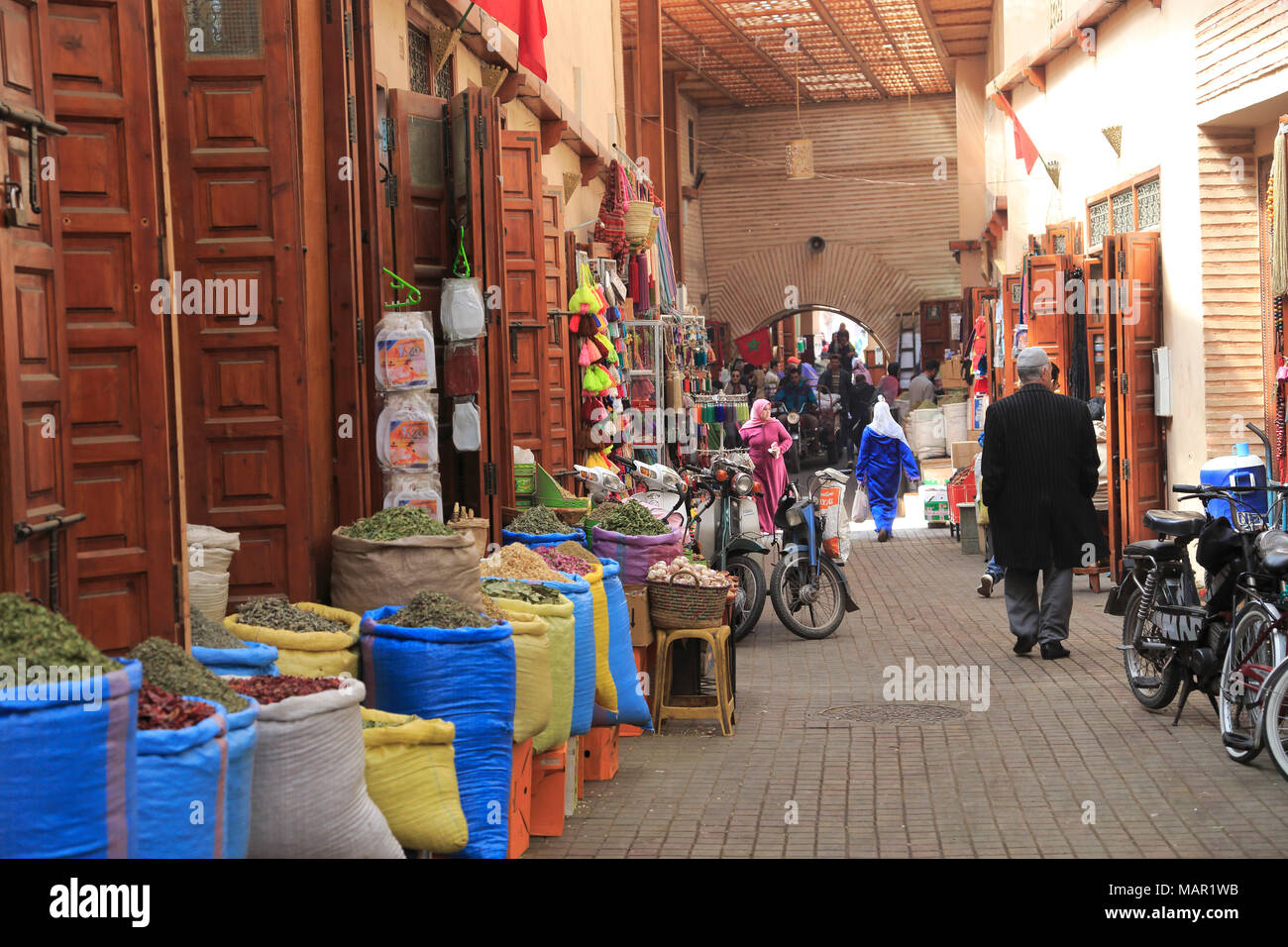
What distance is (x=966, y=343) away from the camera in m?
24.6

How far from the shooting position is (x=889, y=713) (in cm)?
798

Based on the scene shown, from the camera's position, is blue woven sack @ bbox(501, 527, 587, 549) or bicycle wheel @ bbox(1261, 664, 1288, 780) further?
blue woven sack @ bbox(501, 527, 587, 549)

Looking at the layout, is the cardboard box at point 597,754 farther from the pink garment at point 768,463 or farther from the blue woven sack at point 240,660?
the pink garment at point 768,463

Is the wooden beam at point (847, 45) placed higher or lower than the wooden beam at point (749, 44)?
lower

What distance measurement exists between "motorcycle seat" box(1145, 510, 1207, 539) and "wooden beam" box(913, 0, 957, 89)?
16.0 meters

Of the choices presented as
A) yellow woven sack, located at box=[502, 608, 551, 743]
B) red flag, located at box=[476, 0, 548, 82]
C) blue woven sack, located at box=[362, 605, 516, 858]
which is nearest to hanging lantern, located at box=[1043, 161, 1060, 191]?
red flag, located at box=[476, 0, 548, 82]

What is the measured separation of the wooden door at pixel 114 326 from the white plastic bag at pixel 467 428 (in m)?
3.14

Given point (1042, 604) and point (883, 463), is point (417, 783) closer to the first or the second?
point (1042, 604)

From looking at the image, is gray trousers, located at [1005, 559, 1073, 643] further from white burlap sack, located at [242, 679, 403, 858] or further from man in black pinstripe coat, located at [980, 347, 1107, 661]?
white burlap sack, located at [242, 679, 403, 858]

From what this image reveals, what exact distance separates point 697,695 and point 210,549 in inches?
122

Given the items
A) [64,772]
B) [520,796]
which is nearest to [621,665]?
[520,796]

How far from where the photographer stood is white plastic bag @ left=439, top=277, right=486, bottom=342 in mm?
7875

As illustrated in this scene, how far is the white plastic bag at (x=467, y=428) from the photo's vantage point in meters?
8.01

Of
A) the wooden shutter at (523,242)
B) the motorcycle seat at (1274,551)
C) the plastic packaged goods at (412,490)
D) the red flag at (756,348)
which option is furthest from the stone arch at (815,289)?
the plastic packaged goods at (412,490)
